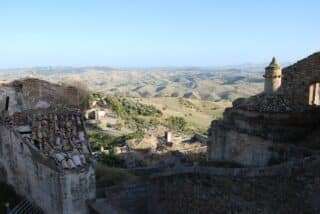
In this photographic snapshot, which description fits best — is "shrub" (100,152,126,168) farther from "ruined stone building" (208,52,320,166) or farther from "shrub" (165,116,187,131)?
"shrub" (165,116,187,131)

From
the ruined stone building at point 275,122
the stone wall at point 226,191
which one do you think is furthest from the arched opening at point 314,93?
the stone wall at point 226,191

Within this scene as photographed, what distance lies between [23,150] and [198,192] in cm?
635

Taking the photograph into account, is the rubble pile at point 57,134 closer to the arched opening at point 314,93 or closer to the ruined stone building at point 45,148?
the ruined stone building at point 45,148

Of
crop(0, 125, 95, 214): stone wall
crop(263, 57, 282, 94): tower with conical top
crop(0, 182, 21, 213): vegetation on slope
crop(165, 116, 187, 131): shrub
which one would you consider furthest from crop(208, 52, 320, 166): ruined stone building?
crop(165, 116, 187, 131): shrub

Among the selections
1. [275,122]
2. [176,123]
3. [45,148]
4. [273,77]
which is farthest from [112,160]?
[176,123]

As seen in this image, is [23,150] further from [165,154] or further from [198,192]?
[165,154]

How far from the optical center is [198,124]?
4909 cm

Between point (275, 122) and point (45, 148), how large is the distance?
26.2ft

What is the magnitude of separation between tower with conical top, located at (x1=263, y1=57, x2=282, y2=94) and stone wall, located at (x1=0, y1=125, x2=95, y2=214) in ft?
30.5

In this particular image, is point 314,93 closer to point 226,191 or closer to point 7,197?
point 226,191

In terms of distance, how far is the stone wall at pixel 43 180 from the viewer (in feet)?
37.9

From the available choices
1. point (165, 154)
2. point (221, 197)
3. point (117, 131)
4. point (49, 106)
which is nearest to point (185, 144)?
point (165, 154)

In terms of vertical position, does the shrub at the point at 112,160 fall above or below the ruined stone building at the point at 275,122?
below

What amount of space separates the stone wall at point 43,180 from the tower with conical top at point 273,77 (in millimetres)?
9308
